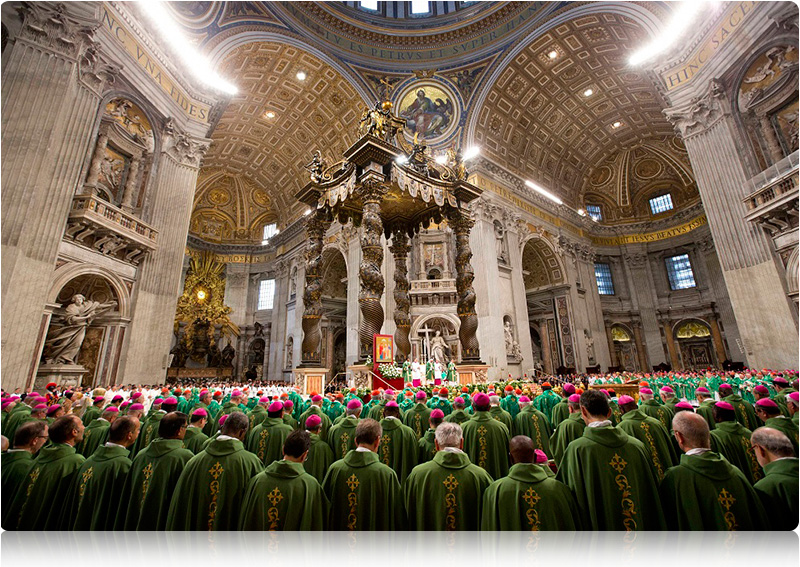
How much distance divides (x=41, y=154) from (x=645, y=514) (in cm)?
1100

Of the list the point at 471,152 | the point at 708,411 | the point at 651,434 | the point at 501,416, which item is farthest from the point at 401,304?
the point at 471,152

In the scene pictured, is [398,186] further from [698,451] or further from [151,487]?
[698,451]

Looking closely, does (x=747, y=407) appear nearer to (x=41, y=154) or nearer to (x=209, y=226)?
(x=41, y=154)

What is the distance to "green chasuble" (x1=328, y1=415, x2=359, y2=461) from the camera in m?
3.54

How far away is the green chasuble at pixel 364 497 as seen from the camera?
6.78ft

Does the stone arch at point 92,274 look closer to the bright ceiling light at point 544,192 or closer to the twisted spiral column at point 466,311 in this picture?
the twisted spiral column at point 466,311

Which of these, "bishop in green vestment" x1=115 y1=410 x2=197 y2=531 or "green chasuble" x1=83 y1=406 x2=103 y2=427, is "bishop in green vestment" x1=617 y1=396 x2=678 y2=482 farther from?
"green chasuble" x1=83 y1=406 x2=103 y2=427

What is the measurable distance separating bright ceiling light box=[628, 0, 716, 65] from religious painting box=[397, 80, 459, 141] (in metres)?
8.04

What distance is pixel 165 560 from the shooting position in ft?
5.93

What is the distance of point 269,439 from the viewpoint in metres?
3.54

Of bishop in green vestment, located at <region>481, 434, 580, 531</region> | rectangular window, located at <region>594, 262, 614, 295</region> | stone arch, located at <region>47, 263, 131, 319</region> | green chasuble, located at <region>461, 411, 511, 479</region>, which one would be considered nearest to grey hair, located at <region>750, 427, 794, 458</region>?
bishop in green vestment, located at <region>481, 434, 580, 531</region>

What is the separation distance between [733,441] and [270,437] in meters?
4.04

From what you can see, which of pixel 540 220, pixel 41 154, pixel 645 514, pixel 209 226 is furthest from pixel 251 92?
pixel 645 514

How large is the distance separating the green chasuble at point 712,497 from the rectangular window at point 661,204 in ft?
84.4
